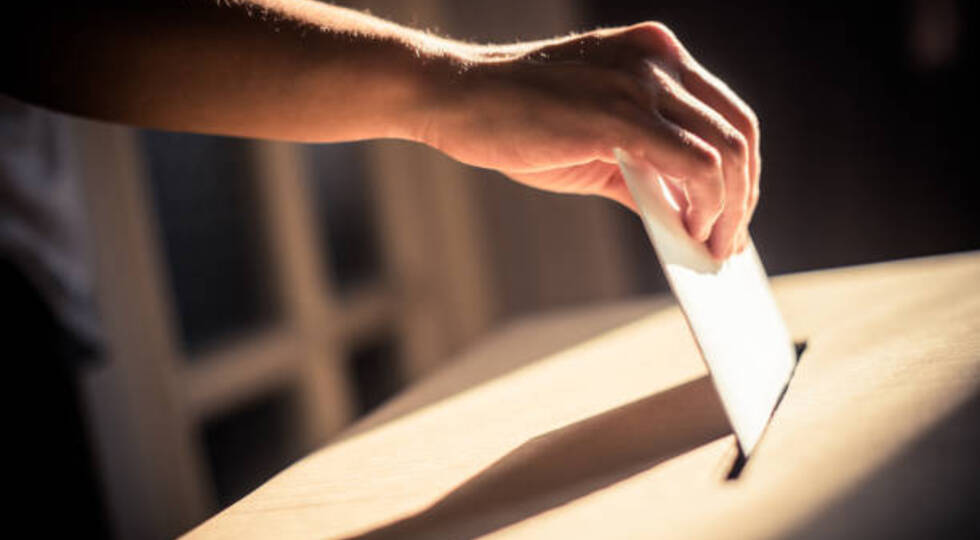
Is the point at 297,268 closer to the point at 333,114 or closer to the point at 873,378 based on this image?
the point at 333,114

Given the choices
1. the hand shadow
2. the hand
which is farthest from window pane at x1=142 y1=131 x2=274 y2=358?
the hand shadow

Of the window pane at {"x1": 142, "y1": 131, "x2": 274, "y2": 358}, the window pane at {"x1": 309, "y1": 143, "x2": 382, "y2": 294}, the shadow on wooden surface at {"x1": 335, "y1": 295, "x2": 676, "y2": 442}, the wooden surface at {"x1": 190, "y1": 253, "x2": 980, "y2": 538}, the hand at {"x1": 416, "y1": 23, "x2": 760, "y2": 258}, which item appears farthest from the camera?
the window pane at {"x1": 309, "y1": 143, "x2": 382, "y2": 294}

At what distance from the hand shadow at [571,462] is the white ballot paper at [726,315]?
A: 0.04m

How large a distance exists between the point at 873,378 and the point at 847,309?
279mm

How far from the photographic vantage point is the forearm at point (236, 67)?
1.87ft

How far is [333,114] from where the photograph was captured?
2.18 feet

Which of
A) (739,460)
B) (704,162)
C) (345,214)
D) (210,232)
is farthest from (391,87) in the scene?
(345,214)

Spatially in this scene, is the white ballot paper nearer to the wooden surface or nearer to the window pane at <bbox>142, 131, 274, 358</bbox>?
the wooden surface

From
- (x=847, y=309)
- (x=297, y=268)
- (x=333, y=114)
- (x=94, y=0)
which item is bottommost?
(x=297, y=268)

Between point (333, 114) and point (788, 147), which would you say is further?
point (788, 147)

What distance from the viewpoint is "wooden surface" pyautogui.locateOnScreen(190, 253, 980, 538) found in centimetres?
40

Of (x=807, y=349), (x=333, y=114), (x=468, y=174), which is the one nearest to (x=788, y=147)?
(x=468, y=174)

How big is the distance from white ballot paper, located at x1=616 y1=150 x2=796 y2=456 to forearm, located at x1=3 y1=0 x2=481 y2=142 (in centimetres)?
20

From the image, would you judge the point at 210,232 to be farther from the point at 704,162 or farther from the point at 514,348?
the point at 704,162
